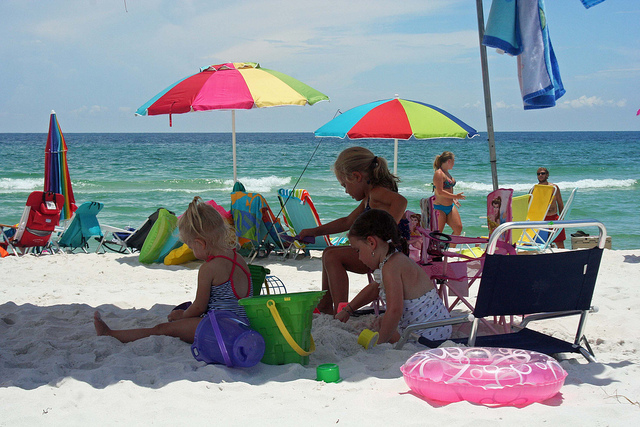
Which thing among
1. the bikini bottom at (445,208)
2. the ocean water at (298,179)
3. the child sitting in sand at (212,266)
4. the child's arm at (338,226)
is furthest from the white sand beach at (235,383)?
the ocean water at (298,179)

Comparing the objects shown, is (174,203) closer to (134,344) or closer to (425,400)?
(134,344)

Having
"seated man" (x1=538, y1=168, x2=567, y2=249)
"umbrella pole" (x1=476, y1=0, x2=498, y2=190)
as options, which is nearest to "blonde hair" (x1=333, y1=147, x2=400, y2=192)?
"umbrella pole" (x1=476, y1=0, x2=498, y2=190)

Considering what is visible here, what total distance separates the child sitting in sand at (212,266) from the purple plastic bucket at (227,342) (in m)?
0.23

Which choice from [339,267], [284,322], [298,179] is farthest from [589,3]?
[298,179]

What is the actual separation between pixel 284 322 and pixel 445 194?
4.91 metres

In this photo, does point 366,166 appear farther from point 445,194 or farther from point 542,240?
point 542,240

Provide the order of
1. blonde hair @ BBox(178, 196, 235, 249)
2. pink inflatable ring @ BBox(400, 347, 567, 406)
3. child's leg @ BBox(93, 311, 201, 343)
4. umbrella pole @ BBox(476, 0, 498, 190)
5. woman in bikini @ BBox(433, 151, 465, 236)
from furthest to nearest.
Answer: woman in bikini @ BBox(433, 151, 465, 236) → umbrella pole @ BBox(476, 0, 498, 190) → child's leg @ BBox(93, 311, 201, 343) → blonde hair @ BBox(178, 196, 235, 249) → pink inflatable ring @ BBox(400, 347, 567, 406)

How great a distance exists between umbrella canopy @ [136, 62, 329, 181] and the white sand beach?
2438 millimetres

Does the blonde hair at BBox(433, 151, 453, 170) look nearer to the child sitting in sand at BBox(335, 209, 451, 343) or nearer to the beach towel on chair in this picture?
the beach towel on chair

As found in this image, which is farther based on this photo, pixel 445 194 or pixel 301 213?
pixel 445 194

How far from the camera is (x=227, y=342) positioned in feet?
9.15

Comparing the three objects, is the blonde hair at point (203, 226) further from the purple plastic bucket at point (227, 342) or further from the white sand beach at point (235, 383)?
the white sand beach at point (235, 383)

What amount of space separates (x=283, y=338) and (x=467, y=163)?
27.0 meters

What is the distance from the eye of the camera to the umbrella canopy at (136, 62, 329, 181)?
5.93m
